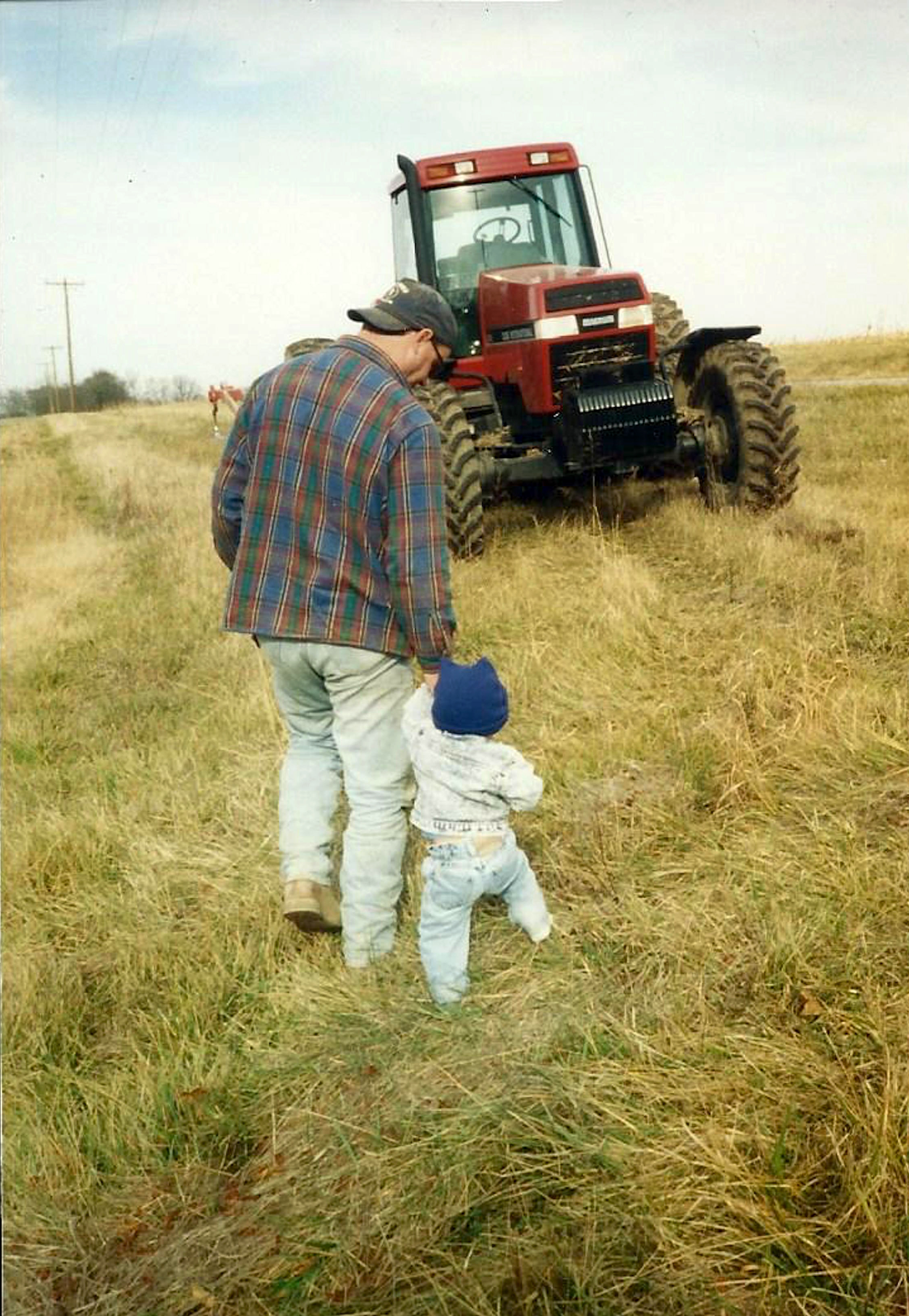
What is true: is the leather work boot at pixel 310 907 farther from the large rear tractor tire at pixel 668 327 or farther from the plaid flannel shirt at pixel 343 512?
the large rear tractor tire at pixel 668 327

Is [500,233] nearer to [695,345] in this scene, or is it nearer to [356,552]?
[695,345]

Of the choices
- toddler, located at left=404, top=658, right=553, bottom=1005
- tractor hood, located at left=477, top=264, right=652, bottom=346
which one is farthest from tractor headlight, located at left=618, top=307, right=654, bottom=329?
toddler, located at left=404, top=658, right=553, bottom=1005

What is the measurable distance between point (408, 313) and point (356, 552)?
636 millimetres

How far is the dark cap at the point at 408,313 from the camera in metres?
2.99

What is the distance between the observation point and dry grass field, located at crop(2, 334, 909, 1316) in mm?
2074

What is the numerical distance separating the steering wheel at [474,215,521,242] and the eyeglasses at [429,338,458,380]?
209 inches

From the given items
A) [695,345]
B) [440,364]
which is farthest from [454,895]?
[695,345]

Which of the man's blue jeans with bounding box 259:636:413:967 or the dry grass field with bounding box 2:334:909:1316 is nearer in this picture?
the dry grass field with bounding box 2:334:909:1316

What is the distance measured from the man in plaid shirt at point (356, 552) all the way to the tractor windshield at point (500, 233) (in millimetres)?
5226

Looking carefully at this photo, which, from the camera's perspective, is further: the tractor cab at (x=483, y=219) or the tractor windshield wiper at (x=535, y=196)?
the tractor windshield wiper at (x=535, y=196)

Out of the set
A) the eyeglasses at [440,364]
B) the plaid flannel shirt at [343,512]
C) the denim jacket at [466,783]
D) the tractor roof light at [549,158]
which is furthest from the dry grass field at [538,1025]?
the tractor roof light at [549,158]

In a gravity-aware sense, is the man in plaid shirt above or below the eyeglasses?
below

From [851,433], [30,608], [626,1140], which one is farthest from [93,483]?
[626,1140]

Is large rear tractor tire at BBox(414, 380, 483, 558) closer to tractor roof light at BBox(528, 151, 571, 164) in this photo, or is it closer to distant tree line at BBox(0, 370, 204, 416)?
tractor roof light at BBox(528, 151, 571, 164)
